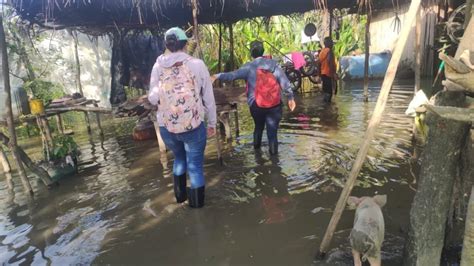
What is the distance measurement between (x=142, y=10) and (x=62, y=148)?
133 inches

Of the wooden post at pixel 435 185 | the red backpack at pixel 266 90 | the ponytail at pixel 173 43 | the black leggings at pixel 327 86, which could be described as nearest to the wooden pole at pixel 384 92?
the wooden post at pixel 435 185

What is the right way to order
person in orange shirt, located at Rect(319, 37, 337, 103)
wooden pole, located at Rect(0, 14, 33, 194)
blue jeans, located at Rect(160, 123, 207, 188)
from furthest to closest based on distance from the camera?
person in orange shirt, located at Rect(319, 37, 337, 103)
wooden pole, located at Rect(0, 14, 33, 194)
blue jeans, located at Rect(160, 123, 207, 188)

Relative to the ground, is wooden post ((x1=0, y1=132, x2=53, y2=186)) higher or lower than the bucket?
lower

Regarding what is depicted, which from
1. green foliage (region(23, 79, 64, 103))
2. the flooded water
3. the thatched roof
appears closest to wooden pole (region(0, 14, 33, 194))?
the flooded water

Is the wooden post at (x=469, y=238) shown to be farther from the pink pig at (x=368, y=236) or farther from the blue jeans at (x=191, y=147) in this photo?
the blue jeans at (x=191, y=147)

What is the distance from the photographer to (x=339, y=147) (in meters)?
6.66

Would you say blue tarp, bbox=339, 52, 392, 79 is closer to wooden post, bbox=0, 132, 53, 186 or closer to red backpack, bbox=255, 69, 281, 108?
red backpack, bbox=255, 69, 281, 108

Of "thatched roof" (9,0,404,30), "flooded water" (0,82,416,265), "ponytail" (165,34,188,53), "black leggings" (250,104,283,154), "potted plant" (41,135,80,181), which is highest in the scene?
"thatched roof" (9,0,404,30)

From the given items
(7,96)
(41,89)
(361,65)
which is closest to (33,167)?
(7,96)

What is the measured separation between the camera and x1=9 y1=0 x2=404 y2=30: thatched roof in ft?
22.7

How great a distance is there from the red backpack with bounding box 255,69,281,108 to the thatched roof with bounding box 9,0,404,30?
1.23 meters

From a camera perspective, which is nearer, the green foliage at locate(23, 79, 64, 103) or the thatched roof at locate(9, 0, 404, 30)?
the thatched roof at locate(9, 0, 404, 30)

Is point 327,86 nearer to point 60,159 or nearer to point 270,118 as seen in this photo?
point 270,118

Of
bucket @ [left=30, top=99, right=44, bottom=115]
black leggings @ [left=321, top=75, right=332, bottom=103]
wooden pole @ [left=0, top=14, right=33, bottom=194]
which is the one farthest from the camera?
black leggings @ [left=321, top=75, right=332, bottom=103]
